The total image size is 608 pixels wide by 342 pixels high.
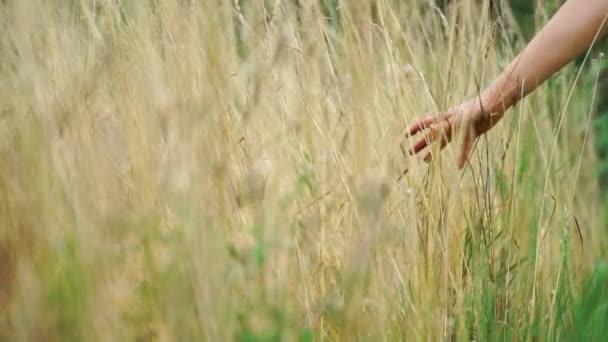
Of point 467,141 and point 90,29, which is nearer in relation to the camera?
point 467,141

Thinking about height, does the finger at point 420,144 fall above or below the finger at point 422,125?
below

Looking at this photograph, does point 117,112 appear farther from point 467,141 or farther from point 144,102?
point 467,141

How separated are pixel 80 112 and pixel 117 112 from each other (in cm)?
59

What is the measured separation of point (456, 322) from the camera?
176 cm

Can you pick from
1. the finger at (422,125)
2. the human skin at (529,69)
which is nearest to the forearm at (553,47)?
the human skin at (529,69)

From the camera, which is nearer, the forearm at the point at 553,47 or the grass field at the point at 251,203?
the grass field at the point at 251,203

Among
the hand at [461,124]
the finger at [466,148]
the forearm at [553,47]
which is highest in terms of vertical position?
the forearm at [553,47]

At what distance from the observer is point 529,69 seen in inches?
72.3

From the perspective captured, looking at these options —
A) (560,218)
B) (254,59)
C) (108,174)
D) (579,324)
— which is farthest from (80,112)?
A: (560,218)

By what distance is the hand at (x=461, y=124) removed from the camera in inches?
70.6

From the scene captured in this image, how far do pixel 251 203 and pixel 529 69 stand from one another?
2.49 feet

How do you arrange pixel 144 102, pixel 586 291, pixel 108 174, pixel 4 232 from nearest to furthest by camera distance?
pixel 4 232, pixel 108 174, pixel 144 102, pixel 586 291

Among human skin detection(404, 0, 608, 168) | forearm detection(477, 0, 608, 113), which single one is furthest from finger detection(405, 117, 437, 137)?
forearm detection(477, 0, 608, 113)

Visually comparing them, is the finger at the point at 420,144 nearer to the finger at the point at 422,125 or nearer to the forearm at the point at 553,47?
the finger at the point at 422,125
